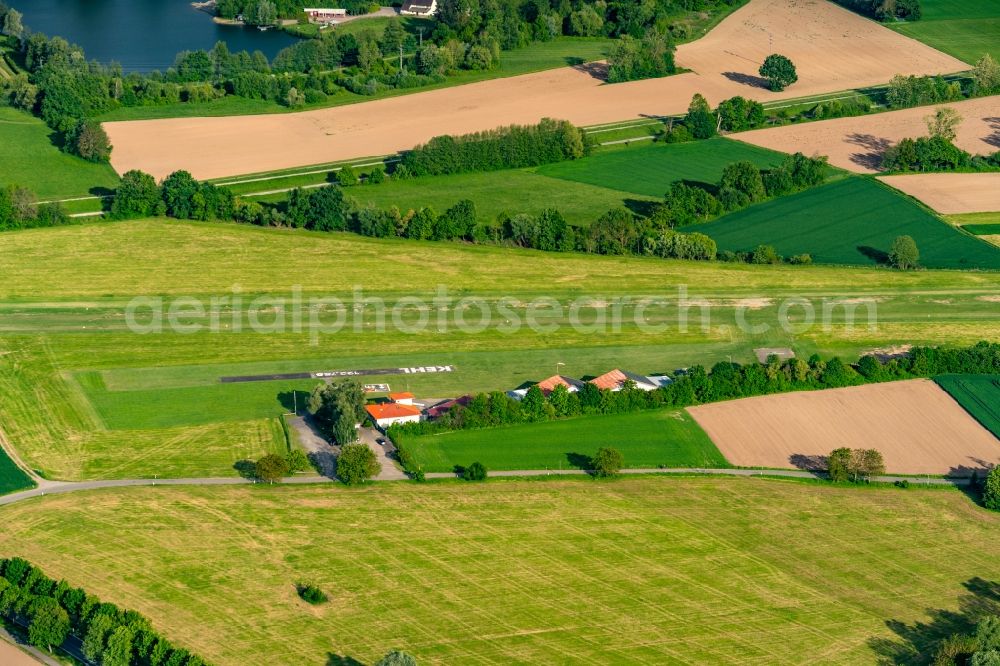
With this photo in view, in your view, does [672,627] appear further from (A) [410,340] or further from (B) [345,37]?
(B) [345,37]

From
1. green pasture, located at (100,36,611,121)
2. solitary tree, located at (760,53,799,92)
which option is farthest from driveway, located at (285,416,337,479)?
solitary tree, located at (760,53,799,92)

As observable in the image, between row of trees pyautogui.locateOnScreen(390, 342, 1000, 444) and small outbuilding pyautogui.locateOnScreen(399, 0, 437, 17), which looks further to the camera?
small outbuilding pyautogui.locateOnScreen(399, 0, 437, 17)

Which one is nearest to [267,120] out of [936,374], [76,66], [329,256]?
[76,66]

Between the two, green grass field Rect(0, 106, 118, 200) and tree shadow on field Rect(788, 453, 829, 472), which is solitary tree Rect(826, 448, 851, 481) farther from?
green grass field Rect(0, 106, 118, 200)

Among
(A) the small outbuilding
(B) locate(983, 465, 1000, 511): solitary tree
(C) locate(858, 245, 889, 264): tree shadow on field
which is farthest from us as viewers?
(A) the small outbuilding

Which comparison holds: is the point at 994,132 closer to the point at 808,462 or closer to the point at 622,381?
the point at 622,381

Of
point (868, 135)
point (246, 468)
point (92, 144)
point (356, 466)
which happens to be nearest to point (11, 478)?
point (246, 468)
